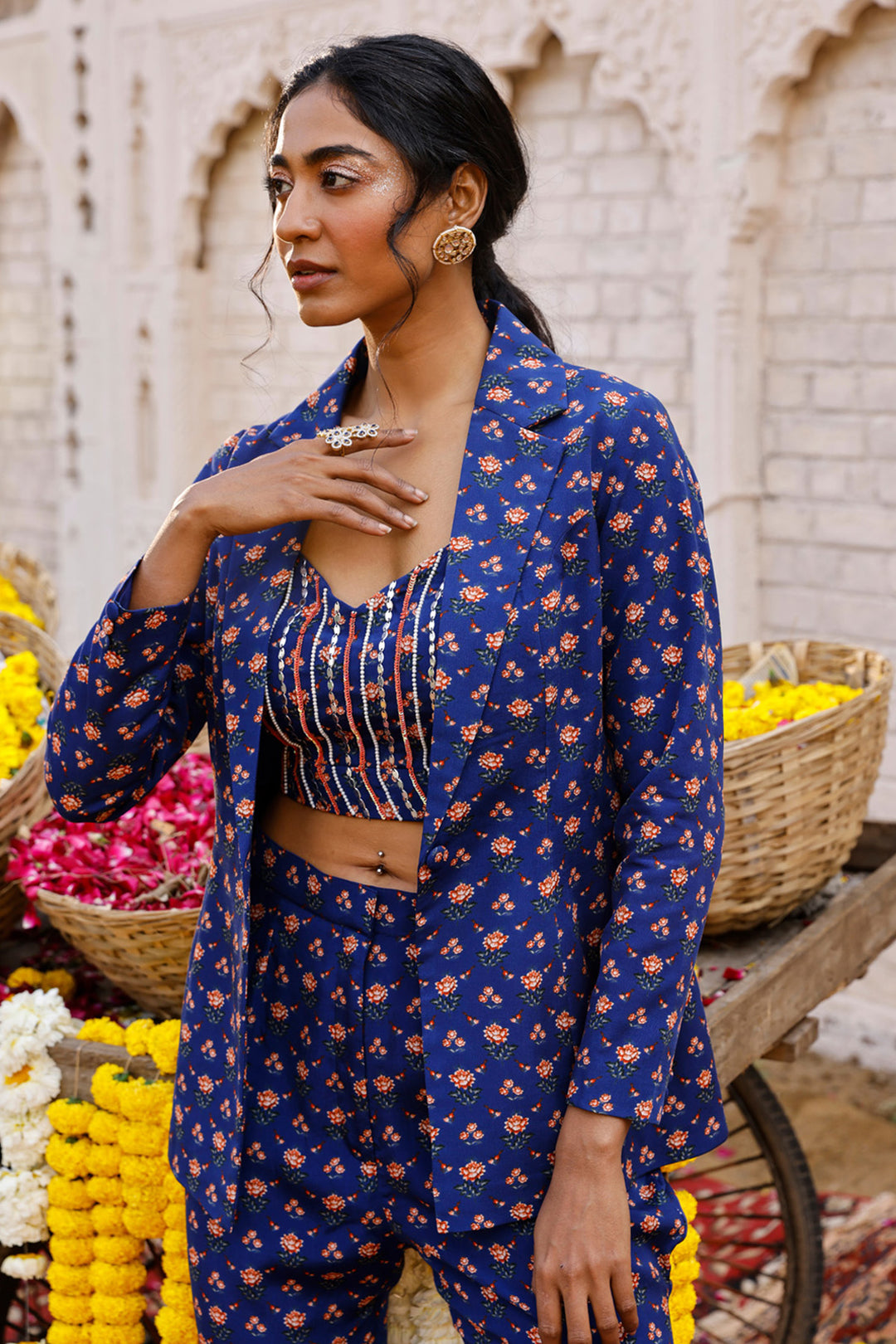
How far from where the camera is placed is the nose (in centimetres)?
132

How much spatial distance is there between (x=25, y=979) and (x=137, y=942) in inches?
15.1

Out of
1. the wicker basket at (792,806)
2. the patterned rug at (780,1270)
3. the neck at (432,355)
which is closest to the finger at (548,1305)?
the neck at (432,355)

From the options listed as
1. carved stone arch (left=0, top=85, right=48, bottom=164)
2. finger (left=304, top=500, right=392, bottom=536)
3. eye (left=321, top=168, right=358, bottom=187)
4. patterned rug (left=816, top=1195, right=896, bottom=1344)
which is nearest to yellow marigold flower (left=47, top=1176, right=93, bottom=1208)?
finger (left=304, top=500, right=392, bottom=536)

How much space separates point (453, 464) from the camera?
1388mm

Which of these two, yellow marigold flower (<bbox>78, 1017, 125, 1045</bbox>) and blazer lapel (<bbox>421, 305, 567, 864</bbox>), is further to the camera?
yellow marigold flower (<bbox>78, 1017, 125, 1045</bbox>)

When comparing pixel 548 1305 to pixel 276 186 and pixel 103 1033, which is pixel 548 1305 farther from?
pixel 276 186

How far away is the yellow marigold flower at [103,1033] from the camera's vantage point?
2002 millimetres

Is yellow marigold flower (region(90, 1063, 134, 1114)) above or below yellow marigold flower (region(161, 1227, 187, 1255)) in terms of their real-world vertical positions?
above

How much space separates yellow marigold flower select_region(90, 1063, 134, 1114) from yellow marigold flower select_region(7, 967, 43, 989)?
14.0 inches


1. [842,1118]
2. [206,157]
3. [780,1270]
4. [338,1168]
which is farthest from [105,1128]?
[206,157]

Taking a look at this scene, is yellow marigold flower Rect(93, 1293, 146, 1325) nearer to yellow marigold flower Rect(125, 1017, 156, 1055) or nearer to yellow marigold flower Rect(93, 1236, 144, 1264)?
yellow marigold flower Rect(93, 1236, 144, 1264)

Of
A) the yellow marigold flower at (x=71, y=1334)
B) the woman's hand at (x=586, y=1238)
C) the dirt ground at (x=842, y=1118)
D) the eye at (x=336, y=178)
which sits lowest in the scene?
the dirt ground at (x=842, y=1118)

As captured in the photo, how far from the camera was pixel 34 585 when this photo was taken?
330 cm

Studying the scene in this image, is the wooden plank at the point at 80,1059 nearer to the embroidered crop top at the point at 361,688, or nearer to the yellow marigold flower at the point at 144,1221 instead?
the yellow marigold flower at the point at 144,1221
